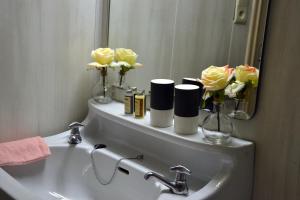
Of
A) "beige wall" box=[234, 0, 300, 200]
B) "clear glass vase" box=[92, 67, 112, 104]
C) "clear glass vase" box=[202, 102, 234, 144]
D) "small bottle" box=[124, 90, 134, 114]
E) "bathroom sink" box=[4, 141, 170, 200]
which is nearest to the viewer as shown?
"beige wall" box=[234, 0, 300, 200]

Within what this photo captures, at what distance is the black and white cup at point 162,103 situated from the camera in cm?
102

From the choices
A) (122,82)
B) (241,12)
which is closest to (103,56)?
(122,82)

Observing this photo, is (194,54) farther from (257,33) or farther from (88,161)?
(88,161)

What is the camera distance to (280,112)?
0.86 m

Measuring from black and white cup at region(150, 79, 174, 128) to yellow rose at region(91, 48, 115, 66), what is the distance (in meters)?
0.28

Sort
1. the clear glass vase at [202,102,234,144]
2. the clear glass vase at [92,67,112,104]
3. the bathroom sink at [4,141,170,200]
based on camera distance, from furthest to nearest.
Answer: the clear glass vase at [92,67,112,104]
the bathroom sink at [4,141,170,200]
the clear glass vase at [202,102,234,144]

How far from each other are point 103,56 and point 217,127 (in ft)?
1.73

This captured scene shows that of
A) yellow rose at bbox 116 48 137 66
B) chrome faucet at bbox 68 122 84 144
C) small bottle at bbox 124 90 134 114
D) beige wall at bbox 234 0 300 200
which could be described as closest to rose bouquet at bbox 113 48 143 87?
yellow rose at bbox 116 48 137 66

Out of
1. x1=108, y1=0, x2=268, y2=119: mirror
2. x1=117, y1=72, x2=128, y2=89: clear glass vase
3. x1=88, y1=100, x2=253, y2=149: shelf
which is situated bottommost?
x1=88, y1=100, x2=253, y2=149: shelf

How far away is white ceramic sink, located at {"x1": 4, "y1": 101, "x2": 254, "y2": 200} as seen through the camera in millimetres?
888

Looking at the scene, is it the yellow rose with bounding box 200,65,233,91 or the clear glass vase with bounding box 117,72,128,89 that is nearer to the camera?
the yellow rose with bounding box 200,65,233,91

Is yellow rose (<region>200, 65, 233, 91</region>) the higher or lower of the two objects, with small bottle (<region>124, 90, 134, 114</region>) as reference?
higher

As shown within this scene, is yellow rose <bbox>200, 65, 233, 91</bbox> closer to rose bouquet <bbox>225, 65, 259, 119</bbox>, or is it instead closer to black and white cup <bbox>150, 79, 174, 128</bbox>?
rose bouquet <bbox>225, 65, 259, 119</bbox>

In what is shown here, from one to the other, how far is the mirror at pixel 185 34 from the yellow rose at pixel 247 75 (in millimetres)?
24
